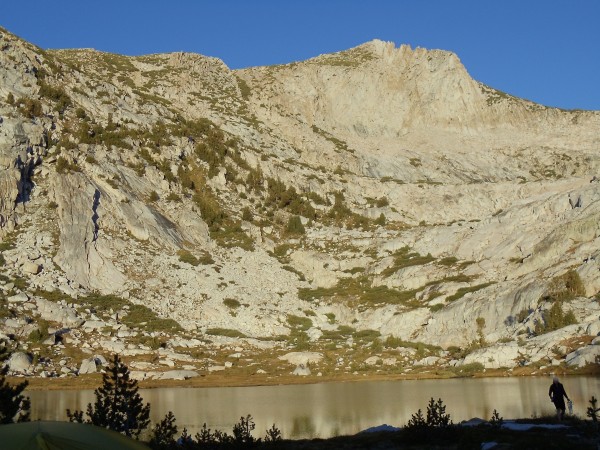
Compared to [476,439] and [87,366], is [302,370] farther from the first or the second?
[476,439]

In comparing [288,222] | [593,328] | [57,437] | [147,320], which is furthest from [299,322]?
[57,437]

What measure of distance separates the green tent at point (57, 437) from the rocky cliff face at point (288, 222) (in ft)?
128

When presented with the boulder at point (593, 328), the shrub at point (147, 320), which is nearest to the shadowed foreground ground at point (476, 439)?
the boulder at point (593, 328)

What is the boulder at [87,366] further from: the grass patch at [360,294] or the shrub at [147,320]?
the grass patch at [360,294]

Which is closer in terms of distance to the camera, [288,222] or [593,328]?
[593,328]

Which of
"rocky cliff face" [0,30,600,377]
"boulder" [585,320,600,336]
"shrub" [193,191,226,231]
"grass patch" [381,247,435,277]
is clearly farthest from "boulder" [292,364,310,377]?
"shrub" [193,191,226,231]

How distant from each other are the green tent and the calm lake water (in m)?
13.6

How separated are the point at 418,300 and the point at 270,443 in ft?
164

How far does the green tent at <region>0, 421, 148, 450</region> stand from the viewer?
428 inches

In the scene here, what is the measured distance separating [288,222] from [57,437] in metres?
79.1

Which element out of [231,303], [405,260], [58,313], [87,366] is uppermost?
[405,260]

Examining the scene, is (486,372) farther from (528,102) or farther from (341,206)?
(528,102)

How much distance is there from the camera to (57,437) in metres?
11.2

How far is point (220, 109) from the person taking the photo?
117812 millimetres
